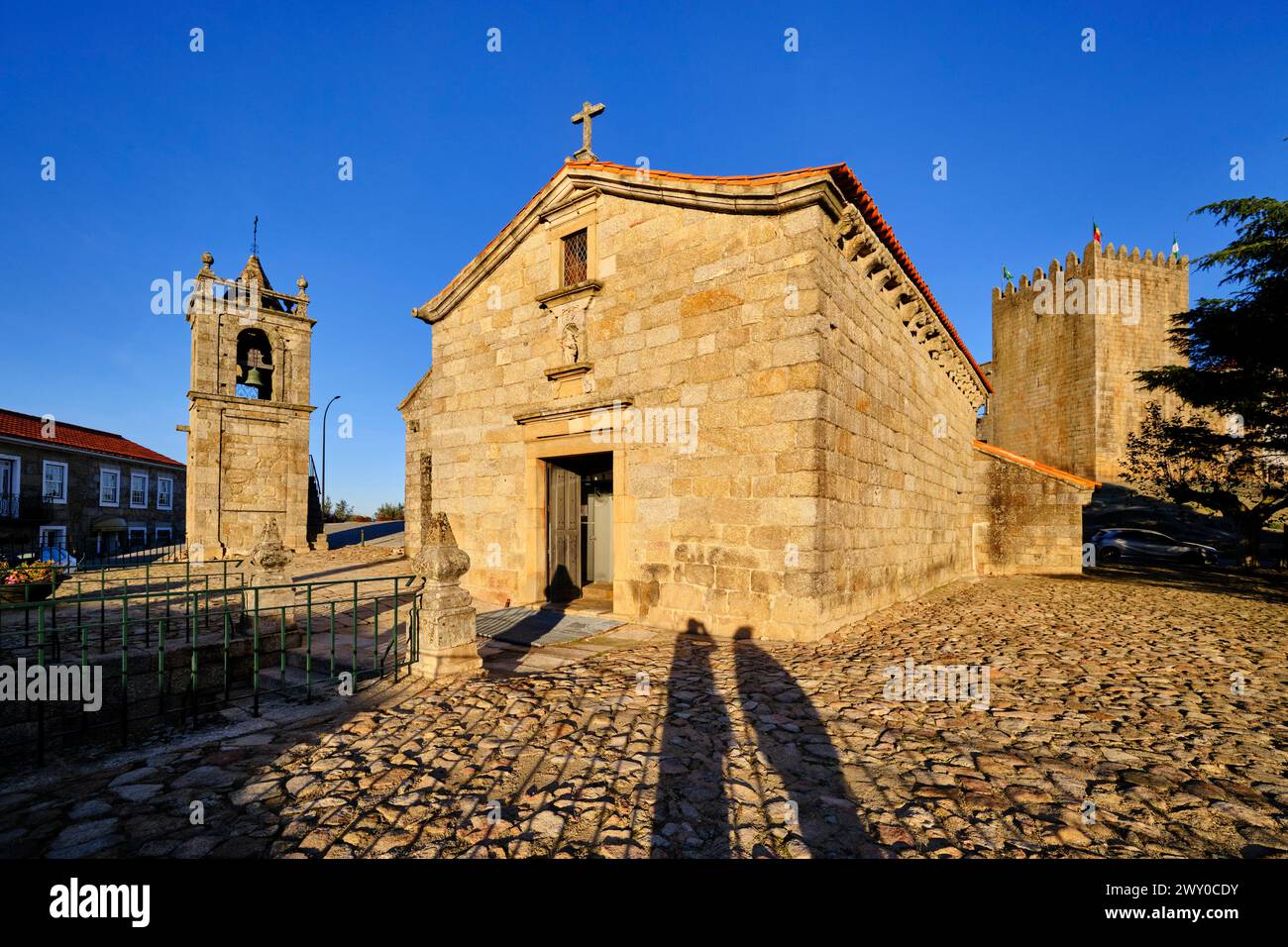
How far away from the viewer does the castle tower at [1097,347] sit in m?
28.4

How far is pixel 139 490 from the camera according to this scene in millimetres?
27031

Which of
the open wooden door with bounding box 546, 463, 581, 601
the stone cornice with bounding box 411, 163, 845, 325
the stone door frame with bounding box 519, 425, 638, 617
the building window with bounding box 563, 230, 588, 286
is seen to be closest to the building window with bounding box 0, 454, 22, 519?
the stone cornice with bounding box 411, 163, 845, 325

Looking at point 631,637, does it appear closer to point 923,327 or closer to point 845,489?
point 845,489

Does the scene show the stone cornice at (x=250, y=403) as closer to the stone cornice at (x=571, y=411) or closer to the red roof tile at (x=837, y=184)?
the red roof tile at (x=837, y=184)

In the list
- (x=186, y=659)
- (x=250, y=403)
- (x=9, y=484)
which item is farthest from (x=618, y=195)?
(x=9, y=484)

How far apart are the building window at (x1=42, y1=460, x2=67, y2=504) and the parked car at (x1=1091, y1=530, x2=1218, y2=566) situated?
40.0m

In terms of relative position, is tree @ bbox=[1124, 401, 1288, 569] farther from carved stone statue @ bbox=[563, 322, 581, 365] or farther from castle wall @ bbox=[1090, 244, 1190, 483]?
carved stone statue @ bbox=[563, 322, 581, 365]

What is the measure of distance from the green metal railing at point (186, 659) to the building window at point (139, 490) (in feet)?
76.7

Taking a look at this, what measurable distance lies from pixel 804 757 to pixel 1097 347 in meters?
→ 33.9

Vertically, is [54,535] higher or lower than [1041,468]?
lower

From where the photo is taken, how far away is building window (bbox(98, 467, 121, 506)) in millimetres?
24703

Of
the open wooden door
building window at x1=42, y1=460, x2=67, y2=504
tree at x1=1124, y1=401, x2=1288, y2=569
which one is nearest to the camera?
the open wooden door

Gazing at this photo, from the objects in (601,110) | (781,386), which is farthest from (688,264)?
(601,110)

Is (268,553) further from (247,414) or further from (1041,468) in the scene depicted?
(1041,468)
